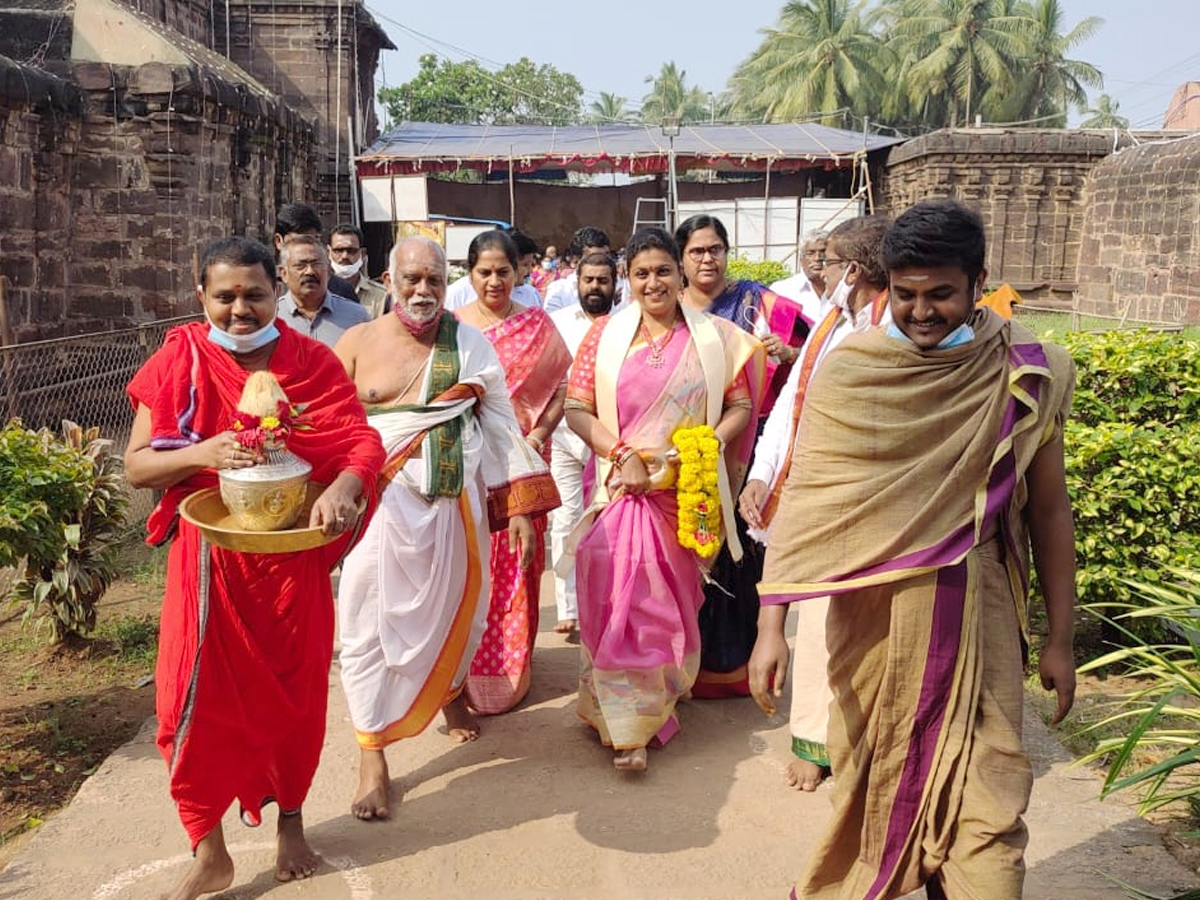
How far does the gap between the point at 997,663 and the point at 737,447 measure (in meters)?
2.14

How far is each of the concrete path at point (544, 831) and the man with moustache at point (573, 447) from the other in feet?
4.25

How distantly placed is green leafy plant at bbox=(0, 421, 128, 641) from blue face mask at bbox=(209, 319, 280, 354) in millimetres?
1612

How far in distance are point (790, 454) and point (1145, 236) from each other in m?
12.7

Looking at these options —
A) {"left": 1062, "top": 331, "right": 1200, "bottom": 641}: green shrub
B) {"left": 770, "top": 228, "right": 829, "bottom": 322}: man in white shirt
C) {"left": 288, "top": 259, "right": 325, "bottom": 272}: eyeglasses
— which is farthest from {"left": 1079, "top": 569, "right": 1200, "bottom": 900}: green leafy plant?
{"left": 288, "top": 259, "right": 325, "bottom": 272}: eyeglasses

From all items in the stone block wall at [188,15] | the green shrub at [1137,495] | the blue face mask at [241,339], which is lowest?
Result: the green shrub at [1137,495]

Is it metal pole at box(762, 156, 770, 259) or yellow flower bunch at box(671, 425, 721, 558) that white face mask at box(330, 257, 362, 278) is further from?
metal pole at box(762, 156, 770, 259)

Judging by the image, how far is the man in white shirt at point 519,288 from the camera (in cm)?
650

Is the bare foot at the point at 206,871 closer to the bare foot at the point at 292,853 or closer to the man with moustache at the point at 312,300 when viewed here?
the bare foot at the point at 292,853

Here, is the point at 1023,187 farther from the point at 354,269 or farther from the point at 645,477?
the point at 645,477

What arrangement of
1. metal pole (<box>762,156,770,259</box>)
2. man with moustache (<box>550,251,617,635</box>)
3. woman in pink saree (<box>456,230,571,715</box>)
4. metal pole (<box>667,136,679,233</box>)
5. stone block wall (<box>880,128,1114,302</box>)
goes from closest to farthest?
woman in pink saree (<box>456,230,571,715</box>) → man with moustache (<box>550,251,617,635</box>) → stone block wall (<box>880,128,1114,302</box>) → metal pole (<box>667,136,679,233</box>) → metal pole (<box>762,156,770,259</box>)

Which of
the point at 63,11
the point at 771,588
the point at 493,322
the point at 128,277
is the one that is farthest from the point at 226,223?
the point at 771,588

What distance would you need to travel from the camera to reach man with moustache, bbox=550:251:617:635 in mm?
5809

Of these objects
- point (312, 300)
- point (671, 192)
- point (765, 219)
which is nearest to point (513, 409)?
point (312, 300)

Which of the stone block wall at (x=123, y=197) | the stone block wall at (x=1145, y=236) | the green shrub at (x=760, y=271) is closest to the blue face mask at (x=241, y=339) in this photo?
the stone block wall at (x=123, y=197)
